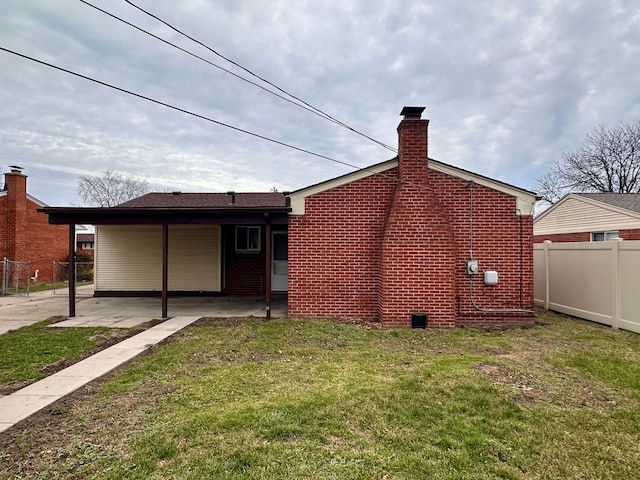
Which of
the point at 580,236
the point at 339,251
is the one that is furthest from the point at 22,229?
the point at 580,236

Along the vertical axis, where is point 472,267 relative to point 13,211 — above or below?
below

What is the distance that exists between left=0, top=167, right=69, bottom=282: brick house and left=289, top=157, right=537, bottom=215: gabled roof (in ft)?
52.2

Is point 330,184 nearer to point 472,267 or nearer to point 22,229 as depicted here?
point 472,267

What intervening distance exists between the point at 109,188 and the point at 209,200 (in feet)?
94.0

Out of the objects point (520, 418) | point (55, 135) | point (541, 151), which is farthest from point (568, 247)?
point (55, 135)

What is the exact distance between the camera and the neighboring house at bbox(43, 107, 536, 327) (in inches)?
295

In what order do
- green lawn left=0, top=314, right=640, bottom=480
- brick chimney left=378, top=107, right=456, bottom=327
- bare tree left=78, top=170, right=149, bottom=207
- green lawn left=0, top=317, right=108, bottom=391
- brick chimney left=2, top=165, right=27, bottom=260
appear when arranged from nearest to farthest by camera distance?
green lawn left=0, top=314, right=640, bottom=480 < green lawn left=0, top=317, right=108, bottom=391 < brick chimney left=378, top=107, right=456, bottom=327 < brick chimney left=2, top=165, right=27, bottom=260 < bare tree left=78, top=170, right=149, bottom=207

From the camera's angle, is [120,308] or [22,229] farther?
[22,229]

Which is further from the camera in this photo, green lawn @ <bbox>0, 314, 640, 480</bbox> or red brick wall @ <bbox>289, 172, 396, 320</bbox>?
red brick wall @ <bbox>289, 172, 396, 320</bbox>

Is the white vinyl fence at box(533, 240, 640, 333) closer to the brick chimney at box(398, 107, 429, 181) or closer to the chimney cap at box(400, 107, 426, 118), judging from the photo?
the brick chimney at box(398, 107, 429, 181)

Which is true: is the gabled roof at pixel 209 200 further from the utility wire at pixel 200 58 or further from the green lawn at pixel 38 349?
the green lawn at pixel 38 349

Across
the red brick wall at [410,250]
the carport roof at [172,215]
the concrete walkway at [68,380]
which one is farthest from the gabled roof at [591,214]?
the concrete walkway at [68,380]

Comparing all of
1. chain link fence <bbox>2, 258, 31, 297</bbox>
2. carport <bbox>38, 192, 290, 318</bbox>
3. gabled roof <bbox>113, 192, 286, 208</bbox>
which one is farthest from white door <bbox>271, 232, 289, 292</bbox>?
chain link fence <bbox>2, 258, 31, 297</bbox>

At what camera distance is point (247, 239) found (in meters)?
12.6
